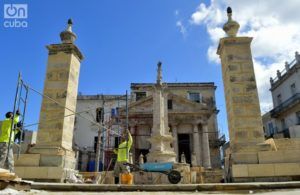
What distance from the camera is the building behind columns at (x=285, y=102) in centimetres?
2772

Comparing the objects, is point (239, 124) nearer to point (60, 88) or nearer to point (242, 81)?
point (242, 81)

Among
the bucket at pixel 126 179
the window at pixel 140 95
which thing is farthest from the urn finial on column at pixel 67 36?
the window at pixel 140 95

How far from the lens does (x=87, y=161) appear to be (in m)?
34.0

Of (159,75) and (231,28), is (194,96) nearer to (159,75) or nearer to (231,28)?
(159,75)

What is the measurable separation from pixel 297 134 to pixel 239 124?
1639 centimetres

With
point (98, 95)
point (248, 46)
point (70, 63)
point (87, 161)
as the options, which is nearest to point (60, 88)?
point (70, 63)

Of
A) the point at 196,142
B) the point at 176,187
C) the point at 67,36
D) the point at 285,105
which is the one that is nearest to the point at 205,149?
the point at 196,142

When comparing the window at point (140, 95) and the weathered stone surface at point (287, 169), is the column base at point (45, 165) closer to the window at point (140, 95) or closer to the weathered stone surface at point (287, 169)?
the weathered stone surface at point (287, 169)

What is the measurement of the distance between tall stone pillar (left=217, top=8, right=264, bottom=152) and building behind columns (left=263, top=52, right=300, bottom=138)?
799 inches

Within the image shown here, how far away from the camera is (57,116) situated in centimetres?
816

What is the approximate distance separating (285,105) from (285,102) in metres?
0.34

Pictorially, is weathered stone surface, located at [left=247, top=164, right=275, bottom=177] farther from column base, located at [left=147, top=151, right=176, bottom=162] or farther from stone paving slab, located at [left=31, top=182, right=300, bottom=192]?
column base, located at [left=147, top=151, right=176, bottom=162]

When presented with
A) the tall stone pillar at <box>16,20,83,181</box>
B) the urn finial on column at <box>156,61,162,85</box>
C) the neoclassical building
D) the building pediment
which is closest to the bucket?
the tall stone pillar at <box>16,20,83,181</box>

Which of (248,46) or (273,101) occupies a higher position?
(273,101)
